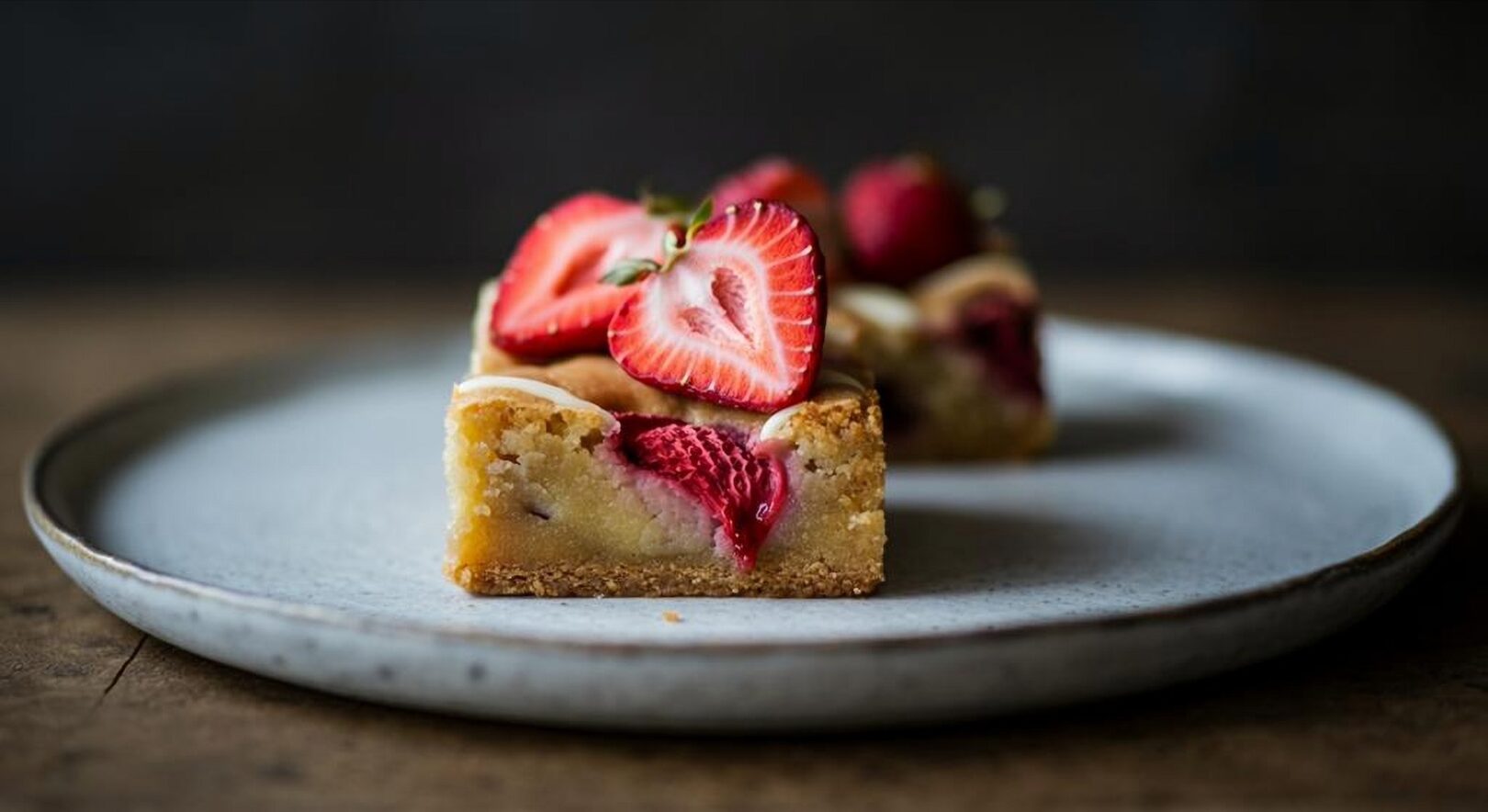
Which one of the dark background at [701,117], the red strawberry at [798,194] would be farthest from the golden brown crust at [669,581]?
the dark background at [701,117]

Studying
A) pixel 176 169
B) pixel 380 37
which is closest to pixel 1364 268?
A: pixel 380 37

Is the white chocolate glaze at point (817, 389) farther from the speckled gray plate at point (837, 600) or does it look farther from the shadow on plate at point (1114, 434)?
the shadow on plate at point (1114, 434)

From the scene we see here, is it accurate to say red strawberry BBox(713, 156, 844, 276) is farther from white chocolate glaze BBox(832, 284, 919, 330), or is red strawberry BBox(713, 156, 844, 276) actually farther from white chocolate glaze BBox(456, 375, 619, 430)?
white chocolate glaze BBox(456, 375, 619, 430)

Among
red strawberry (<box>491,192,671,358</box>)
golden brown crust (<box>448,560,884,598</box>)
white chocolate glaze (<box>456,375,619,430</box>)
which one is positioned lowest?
golden brown crust (<box>448,560,884,598</box>)

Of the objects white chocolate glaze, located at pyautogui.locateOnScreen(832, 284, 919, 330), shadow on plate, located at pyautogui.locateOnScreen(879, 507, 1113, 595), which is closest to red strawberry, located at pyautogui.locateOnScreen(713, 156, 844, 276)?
white chocolate glaze, located at pyautogui.locateOnScreen(832, 284, 919, 330)

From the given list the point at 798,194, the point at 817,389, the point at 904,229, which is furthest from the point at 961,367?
the point at 817,389

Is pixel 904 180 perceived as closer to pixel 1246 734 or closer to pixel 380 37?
pixel 1246 734
